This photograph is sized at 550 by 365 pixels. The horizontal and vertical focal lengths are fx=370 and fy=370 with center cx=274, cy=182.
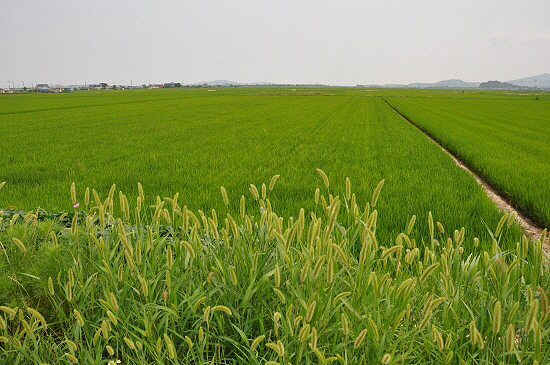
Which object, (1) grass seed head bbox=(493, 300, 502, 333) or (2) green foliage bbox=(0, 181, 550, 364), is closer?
(1) grass seed head bbox=(493, 300, 502, 333)

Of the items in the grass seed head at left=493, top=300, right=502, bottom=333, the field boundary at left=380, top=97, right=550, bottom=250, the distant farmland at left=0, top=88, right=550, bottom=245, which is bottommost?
the field boundary at left=380, top=97, right=550, bottom=250

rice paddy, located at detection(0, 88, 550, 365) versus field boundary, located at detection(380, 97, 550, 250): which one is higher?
rice paddy, located at detection(0, 88, 550, 365)

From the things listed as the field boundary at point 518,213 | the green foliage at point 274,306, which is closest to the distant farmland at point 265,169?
the field boundary at point 518,213

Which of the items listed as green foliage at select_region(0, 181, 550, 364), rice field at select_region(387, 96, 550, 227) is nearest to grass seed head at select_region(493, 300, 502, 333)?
green foliage at select_region(0, 181, 550, 364)

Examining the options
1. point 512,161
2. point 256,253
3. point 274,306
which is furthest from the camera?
point 512,161

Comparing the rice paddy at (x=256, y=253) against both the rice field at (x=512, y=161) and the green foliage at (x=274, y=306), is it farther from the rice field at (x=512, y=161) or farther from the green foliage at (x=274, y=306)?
the rice field at (x=512, y=161)

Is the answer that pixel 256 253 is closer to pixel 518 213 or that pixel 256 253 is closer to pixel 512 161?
pixel 518 213

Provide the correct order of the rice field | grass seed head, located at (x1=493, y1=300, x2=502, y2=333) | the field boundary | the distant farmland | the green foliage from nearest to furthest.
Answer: grass seed head, located at (x1=493, y1=300, x2=502, y2=333) → the green foliage → the field boundary → the distant farmland → the rice field

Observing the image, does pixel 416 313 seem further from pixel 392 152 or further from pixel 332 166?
pixel 392 152

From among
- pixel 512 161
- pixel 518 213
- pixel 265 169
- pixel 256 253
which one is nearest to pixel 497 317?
pixel 256 253

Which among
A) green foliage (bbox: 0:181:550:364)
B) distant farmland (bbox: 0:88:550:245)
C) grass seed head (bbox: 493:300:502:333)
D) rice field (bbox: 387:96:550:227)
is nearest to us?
grass seed head (bbox: 493:300:502:333)

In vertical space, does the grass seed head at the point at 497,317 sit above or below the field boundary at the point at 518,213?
above

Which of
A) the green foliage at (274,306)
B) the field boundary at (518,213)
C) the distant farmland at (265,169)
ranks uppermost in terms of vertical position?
the green foliage at (274,306)

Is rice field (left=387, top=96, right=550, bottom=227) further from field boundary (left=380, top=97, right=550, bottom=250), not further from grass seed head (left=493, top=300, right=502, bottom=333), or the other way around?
grass seed head (left=493, top=300, right=502, bottom=333)
